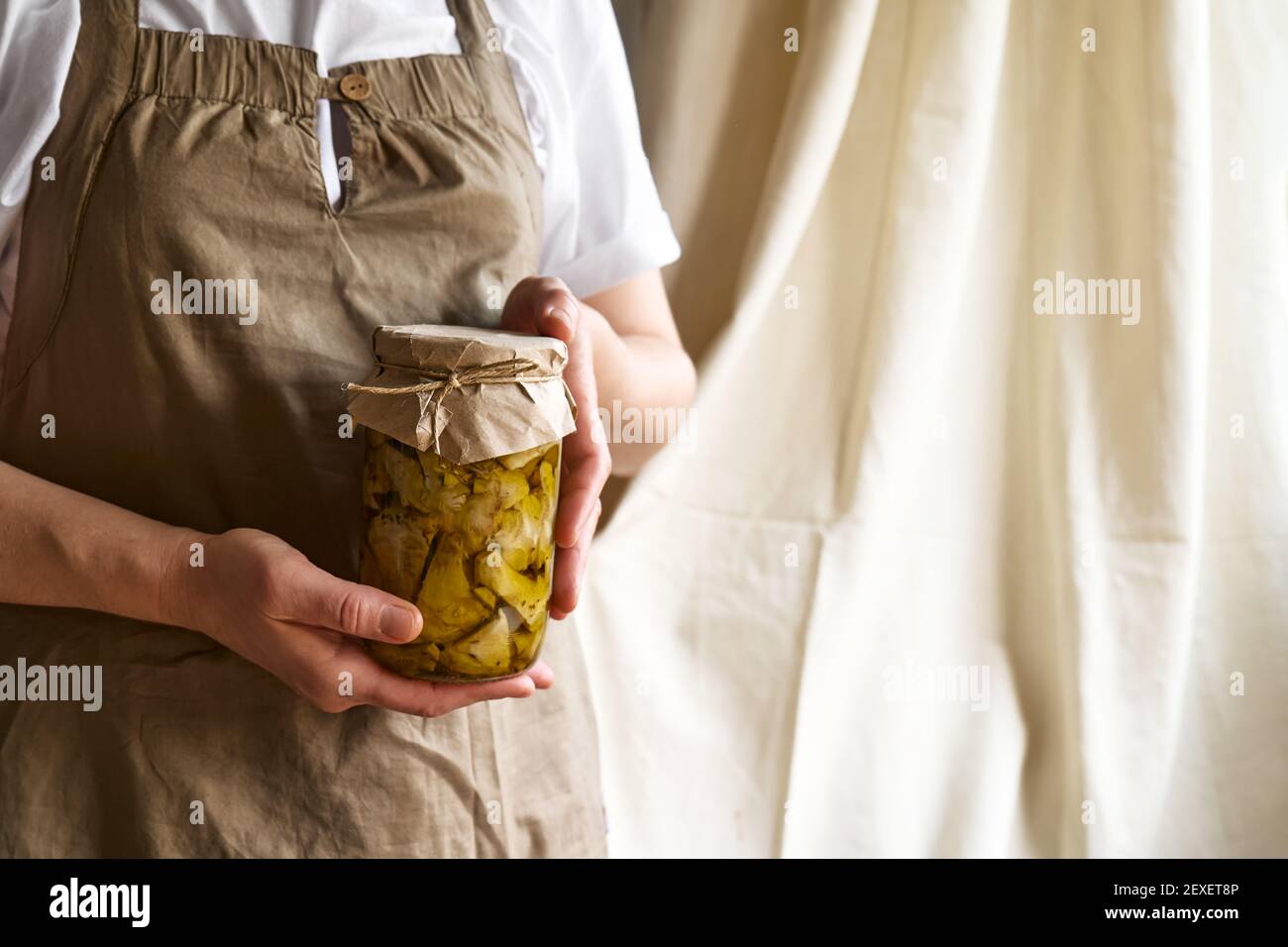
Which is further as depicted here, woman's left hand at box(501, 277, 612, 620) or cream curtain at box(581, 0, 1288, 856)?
cream curtain at box(581, 0, 1288, 856)

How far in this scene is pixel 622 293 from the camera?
870 mm

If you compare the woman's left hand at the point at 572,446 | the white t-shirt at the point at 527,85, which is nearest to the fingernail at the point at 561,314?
the woman's left hand at the point at 572,446

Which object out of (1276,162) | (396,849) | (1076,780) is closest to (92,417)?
(396,849)

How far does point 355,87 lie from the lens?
691mm

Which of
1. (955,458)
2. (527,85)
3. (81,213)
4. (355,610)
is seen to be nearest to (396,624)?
(355,610)

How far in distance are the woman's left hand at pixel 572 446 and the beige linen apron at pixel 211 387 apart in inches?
2.3

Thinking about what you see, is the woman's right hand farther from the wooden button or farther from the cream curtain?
the cream curtain

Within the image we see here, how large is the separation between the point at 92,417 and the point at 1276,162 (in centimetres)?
95

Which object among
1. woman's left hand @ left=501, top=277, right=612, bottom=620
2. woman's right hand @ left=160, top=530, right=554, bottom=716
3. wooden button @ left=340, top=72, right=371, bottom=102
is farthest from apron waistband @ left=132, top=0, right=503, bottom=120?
woman's right hand @ left=160, top=530, right=554, bottom=716

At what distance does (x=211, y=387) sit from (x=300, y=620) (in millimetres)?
159

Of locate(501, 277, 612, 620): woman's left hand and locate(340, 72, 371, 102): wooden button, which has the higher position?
locate(340, 72, 371, 102): wooden button

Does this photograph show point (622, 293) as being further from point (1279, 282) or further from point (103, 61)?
point (1279, 282)

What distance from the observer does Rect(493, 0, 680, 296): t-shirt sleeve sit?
0.79 metres

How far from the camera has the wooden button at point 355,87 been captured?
2.26ft
